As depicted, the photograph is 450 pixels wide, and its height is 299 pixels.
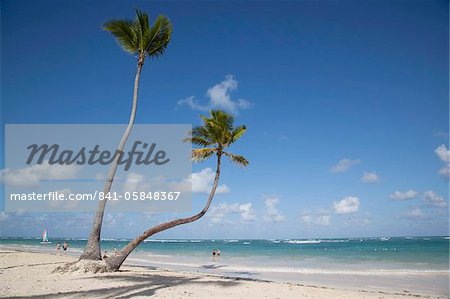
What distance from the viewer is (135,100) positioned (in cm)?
1645

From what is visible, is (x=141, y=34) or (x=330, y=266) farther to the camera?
(x=330, y=266)

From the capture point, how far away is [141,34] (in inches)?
648

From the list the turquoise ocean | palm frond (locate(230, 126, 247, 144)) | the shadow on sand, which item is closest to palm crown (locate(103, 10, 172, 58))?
palm frond (locate(230, 126, 247, 144))

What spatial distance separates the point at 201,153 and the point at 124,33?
7.28 metres

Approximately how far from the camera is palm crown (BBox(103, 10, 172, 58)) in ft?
53.0

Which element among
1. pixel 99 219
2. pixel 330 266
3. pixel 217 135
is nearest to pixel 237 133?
pixel 217 135

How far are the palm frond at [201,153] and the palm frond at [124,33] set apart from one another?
20.1 ft

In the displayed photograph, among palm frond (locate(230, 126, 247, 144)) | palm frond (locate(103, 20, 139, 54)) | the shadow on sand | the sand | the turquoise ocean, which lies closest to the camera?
the shadow on sand

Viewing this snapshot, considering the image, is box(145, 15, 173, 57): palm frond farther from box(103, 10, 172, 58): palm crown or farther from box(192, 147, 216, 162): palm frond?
box(192, 147, 216, 162): palm frond

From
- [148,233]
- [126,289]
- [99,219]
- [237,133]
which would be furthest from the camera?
[237,133]

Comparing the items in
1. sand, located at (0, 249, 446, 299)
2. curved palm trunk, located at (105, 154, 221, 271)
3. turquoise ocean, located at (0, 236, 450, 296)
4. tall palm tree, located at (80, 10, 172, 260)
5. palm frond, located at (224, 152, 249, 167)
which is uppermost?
tall palm tree, located at (80, 10, 172, 260)

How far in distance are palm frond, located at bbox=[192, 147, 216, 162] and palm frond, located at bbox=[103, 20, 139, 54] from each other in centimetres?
612

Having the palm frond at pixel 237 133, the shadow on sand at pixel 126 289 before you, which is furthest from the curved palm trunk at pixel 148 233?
the palm frond at pixel 237 133

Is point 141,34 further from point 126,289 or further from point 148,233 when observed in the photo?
point 126,289
